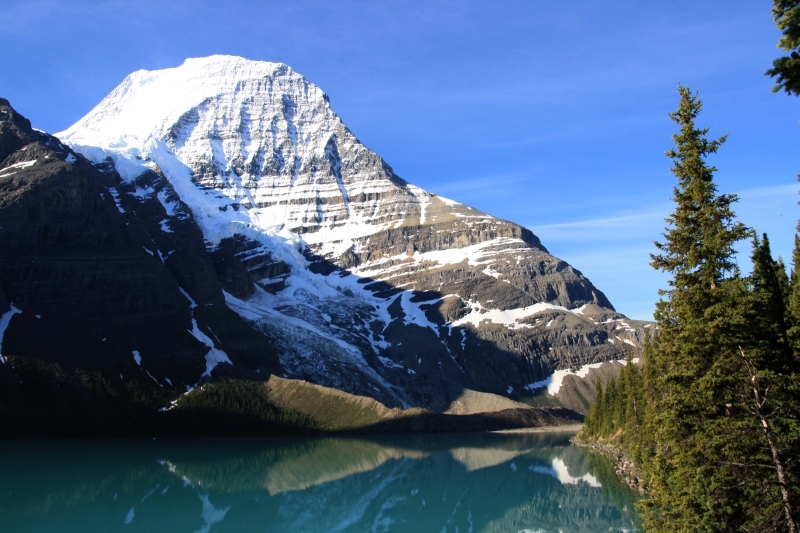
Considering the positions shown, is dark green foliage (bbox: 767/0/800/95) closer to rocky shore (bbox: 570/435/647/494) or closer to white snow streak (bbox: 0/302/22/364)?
rocky shore (bbox: 570/435/647/494)

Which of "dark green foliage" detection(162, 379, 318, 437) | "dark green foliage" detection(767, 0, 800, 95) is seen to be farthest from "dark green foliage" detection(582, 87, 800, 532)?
"dark green foliage" detection(162, 379, 318, 437)

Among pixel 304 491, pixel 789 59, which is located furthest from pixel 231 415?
pixel 789 59

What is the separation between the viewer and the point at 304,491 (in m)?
82.9

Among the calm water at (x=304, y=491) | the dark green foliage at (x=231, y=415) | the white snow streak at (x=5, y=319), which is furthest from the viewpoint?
the dark green foliage at (x=231, y=415)

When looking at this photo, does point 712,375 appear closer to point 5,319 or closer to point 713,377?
point 713,377

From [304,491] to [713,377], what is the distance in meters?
65.1

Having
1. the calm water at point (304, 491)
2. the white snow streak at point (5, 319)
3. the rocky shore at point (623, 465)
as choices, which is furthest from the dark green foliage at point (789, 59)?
the white snow streak at point (5, 319)

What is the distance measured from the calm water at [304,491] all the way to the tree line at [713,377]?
33979 mm

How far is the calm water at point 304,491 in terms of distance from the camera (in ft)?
208

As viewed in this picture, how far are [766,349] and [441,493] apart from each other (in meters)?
62.3

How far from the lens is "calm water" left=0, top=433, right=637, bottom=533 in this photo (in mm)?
63531

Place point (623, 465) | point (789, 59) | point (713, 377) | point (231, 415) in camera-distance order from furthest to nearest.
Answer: point (231, 415)
point (623, 465)
point (713, 377)
point (789, 59)

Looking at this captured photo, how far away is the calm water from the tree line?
34.0 metres

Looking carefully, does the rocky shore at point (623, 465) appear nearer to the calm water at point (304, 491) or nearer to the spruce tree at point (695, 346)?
the calm water at point (304, 491)
